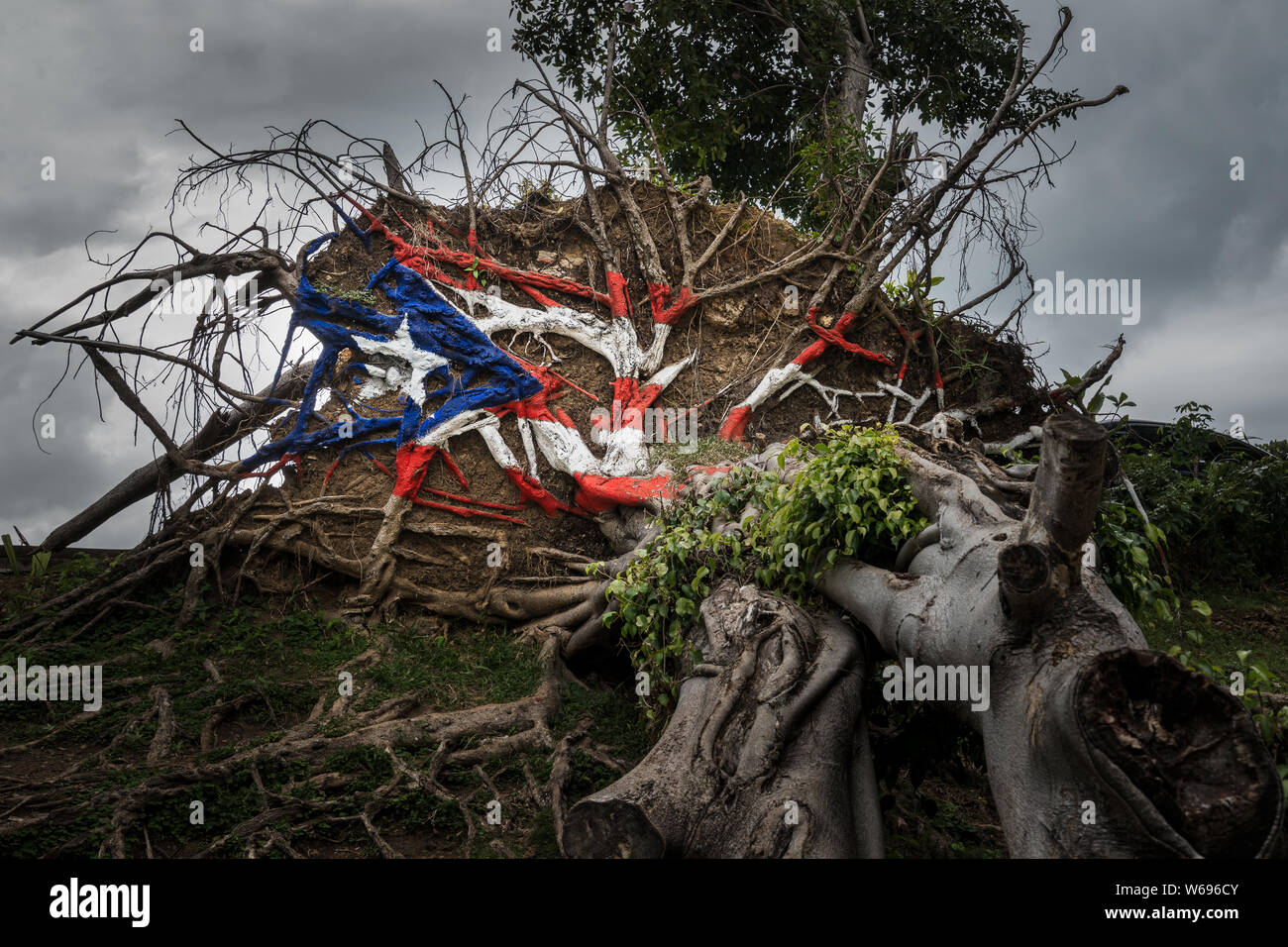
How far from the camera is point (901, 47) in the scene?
Result: 1380cm

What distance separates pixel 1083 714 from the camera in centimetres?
237

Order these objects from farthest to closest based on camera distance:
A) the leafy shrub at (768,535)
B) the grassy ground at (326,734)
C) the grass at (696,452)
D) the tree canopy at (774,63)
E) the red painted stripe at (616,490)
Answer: the tree canopy at (774,63) < the grass at (696,452) < the red painted stripe at (616,490) < the grassy ground at (326,734) < the leafy shrub at (768,535)

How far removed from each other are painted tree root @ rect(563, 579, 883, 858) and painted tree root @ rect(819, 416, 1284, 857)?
25.6 inches

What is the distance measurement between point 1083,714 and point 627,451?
244 inches

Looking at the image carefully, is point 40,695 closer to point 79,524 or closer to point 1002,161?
point 79,524

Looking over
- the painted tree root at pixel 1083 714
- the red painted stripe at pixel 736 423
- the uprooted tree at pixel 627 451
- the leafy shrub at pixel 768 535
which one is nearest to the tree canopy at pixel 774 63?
the uprooted tree at pixel 627 451

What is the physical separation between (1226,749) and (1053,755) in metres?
0.44

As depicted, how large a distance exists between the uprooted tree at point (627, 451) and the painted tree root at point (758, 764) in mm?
14

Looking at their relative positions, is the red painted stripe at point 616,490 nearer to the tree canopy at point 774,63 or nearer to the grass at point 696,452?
the grass at point 696,452

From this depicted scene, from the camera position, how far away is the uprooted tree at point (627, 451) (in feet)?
11.7

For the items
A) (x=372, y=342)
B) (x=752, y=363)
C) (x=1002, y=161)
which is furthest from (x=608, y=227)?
(x=1002, y=161)

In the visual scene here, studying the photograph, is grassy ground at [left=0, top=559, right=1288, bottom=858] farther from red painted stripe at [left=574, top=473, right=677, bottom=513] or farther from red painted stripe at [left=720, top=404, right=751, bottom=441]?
red painted stripe at [left=720, top=404, right=751, bottom=441]

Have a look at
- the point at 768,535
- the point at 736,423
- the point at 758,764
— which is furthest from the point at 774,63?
the point at 758,764

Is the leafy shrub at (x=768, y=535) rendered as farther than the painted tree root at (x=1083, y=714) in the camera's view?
Yes
